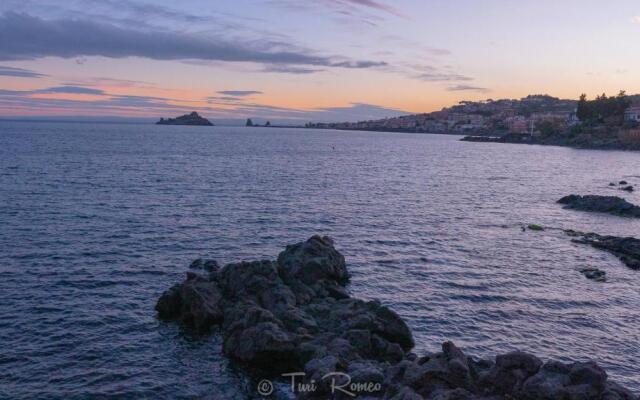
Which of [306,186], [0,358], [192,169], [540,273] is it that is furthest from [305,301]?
[192,169]

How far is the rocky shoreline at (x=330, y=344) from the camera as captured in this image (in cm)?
2234

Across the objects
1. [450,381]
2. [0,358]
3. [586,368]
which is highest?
[586,368]

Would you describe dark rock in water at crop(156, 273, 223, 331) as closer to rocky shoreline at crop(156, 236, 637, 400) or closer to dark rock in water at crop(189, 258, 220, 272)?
rocky shoreline at crop(156, 236, 637, 400)

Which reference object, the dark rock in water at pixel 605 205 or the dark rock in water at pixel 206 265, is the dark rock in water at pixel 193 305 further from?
the dark rock in water at pixel 605 205

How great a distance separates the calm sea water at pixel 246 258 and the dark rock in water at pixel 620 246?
5.72 feet

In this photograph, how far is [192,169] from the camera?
121562 millimetres

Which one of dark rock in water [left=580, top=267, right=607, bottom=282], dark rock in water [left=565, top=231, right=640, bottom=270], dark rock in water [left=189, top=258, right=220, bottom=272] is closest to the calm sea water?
dark rock in water [left=580, top=267, right=607, bottom=282]

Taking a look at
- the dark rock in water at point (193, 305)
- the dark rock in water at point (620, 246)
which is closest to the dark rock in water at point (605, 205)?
the dark rock in water at point (620, 246)

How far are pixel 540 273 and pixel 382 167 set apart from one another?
10193 cm

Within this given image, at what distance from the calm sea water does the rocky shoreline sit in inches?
71.0

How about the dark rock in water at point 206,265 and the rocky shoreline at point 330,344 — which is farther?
the dark rock in water at point 206,265

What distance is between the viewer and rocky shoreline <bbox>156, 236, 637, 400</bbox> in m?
22.3

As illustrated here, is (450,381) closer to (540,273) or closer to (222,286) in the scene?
(222,286)

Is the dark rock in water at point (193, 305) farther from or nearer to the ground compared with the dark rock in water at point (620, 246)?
nearer to the ground
